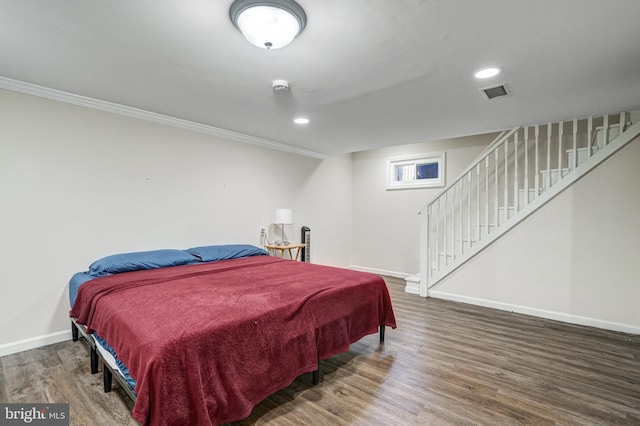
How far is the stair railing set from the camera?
11.4 feet

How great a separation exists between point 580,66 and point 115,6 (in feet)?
10.2

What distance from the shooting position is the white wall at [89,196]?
2627mm

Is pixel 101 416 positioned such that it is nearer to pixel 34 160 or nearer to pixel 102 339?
pixel 102 339

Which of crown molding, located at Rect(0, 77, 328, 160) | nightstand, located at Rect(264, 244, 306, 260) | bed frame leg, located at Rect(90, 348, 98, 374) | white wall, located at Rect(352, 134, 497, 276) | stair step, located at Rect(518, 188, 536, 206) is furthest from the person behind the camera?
white wall, located at Rect(352, 134, 497, 276)

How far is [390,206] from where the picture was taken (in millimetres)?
5809

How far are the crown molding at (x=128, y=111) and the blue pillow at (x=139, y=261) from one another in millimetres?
1503

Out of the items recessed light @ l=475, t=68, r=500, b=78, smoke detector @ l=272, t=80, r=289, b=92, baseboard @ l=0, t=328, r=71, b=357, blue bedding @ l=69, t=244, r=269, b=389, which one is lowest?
baseboard @ l=0, t=328, r=71, b=357

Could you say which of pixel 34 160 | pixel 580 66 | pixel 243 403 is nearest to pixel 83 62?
pixel 34 160

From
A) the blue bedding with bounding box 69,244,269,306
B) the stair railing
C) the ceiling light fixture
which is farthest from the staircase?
the ceiling light fixture

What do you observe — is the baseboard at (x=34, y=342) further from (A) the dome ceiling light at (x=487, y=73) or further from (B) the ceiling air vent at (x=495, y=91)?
(B) the ceiling air vent at (x=495, y=91)

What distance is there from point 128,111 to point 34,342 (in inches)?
93.1

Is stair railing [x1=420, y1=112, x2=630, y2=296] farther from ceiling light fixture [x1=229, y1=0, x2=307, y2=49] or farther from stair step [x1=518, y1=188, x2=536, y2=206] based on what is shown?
ceiling light fixture [x1=229, y1=0, x2=307, y2=49]

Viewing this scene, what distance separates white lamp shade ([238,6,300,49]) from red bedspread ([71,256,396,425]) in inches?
63.6

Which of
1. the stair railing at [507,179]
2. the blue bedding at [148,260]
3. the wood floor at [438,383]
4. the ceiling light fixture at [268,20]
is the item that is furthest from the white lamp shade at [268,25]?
the stair railing at [507,179]
